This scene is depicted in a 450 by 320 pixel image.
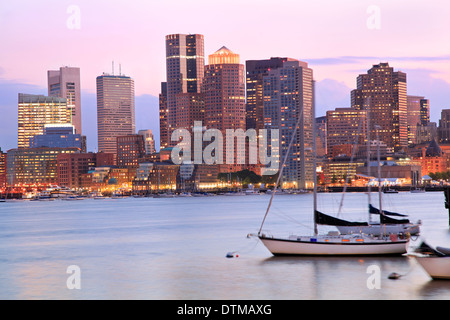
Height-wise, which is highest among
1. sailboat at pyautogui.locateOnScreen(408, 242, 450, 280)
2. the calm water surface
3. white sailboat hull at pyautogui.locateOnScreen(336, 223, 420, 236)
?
sailboat at pyautogui.locateOnScreen(408, 242, 450, 280)

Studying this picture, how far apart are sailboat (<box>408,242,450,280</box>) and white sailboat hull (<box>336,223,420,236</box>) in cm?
1483

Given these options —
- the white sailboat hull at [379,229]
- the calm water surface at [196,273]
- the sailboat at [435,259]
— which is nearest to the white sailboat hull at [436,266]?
the sailboat at [435,259]

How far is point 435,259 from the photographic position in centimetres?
3409

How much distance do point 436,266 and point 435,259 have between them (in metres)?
0.64

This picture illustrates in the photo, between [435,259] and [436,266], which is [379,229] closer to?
[436,266]

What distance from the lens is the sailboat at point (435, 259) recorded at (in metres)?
34.1

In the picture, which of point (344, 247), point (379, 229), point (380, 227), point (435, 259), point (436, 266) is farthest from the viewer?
point (379, 229)

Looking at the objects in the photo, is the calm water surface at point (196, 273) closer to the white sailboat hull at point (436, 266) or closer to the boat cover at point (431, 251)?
the white sailboat hull at point (436, 266)

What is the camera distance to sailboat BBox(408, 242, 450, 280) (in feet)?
112

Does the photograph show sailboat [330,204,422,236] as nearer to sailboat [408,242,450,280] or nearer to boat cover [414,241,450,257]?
sailboat [408,242,450,280]

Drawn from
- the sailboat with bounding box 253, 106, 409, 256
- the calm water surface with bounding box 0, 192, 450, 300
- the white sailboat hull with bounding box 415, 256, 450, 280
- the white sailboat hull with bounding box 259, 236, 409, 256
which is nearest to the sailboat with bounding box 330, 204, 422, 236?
the calm water surface with bounding box 0, 192, 450, 300

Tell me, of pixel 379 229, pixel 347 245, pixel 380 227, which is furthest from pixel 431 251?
pixel 379 229

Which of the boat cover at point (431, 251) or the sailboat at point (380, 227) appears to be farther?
the sailboat at point (380, 227)
